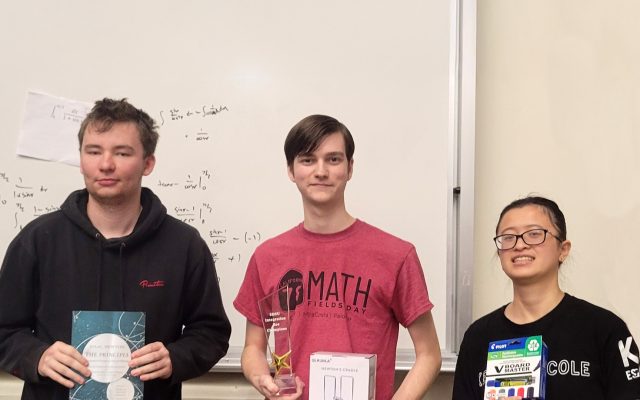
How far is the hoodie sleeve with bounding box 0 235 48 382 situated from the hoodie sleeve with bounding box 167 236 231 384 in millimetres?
433

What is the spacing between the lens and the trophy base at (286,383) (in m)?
1.91

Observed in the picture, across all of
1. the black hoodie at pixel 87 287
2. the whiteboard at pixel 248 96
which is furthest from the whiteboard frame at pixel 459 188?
the black hoodie at pixel 87 287

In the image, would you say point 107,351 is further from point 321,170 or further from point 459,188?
point 459,188

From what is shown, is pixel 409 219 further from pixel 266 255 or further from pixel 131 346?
pixel 131 346

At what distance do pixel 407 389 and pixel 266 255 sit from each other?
607mm

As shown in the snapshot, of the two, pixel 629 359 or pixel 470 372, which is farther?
pixel 470 372

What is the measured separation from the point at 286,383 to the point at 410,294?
0.46 metres

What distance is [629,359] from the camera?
1.75 metres

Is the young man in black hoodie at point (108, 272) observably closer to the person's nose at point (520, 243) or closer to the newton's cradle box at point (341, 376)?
the newton's cradle box at point (341, 376)

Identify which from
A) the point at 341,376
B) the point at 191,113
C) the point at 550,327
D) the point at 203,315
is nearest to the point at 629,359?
the point at 550,327

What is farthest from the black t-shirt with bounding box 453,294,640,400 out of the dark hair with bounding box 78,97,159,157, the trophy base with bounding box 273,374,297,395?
the dark hair with bounding box 78,97,159,157

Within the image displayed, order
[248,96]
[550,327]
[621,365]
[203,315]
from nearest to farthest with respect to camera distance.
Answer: [621,365] < [550,327] < [203,315] < [248,96]

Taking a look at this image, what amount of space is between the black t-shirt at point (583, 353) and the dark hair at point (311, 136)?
759mm

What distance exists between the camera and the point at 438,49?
9.07 ft
